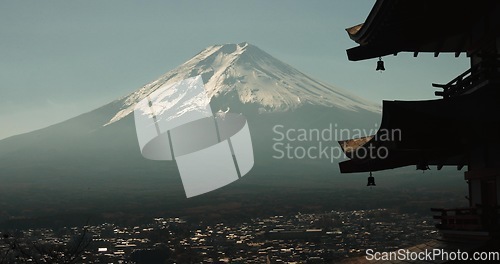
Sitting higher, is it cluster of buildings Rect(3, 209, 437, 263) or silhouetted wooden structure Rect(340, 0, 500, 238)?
silhouetted wooden structure Rect(340, 0, 500, 238)

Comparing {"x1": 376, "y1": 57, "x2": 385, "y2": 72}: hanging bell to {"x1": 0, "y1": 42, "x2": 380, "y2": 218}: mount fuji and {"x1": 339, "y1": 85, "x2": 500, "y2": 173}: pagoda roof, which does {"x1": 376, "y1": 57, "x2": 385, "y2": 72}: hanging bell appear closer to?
{"x1": 339, "y1": 85, "x2": 500, "y2": 173}: pagoda roof

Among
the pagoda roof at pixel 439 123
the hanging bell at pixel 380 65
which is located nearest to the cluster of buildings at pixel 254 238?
the hanging bell at pixel 380 65

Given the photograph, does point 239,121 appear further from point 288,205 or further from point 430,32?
point 430,32

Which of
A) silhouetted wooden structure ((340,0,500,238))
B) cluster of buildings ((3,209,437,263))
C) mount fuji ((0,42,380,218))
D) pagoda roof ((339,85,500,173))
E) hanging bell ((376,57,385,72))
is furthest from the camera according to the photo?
mount fuji ((0,42,380,218))

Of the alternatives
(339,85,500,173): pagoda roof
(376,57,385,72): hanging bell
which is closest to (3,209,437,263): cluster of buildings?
(376,57,385,72): hanging bell

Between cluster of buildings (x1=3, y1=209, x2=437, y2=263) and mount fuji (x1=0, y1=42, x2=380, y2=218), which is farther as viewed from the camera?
mount fuji (x1=0, y1=42, x2=380, y2=218)

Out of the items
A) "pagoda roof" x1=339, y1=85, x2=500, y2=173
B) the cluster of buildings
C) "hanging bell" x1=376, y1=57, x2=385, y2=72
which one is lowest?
the cluster of buildings

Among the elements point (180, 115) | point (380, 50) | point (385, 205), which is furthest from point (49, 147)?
point (380, 50)

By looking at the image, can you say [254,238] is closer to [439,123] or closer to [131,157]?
[439,123]
